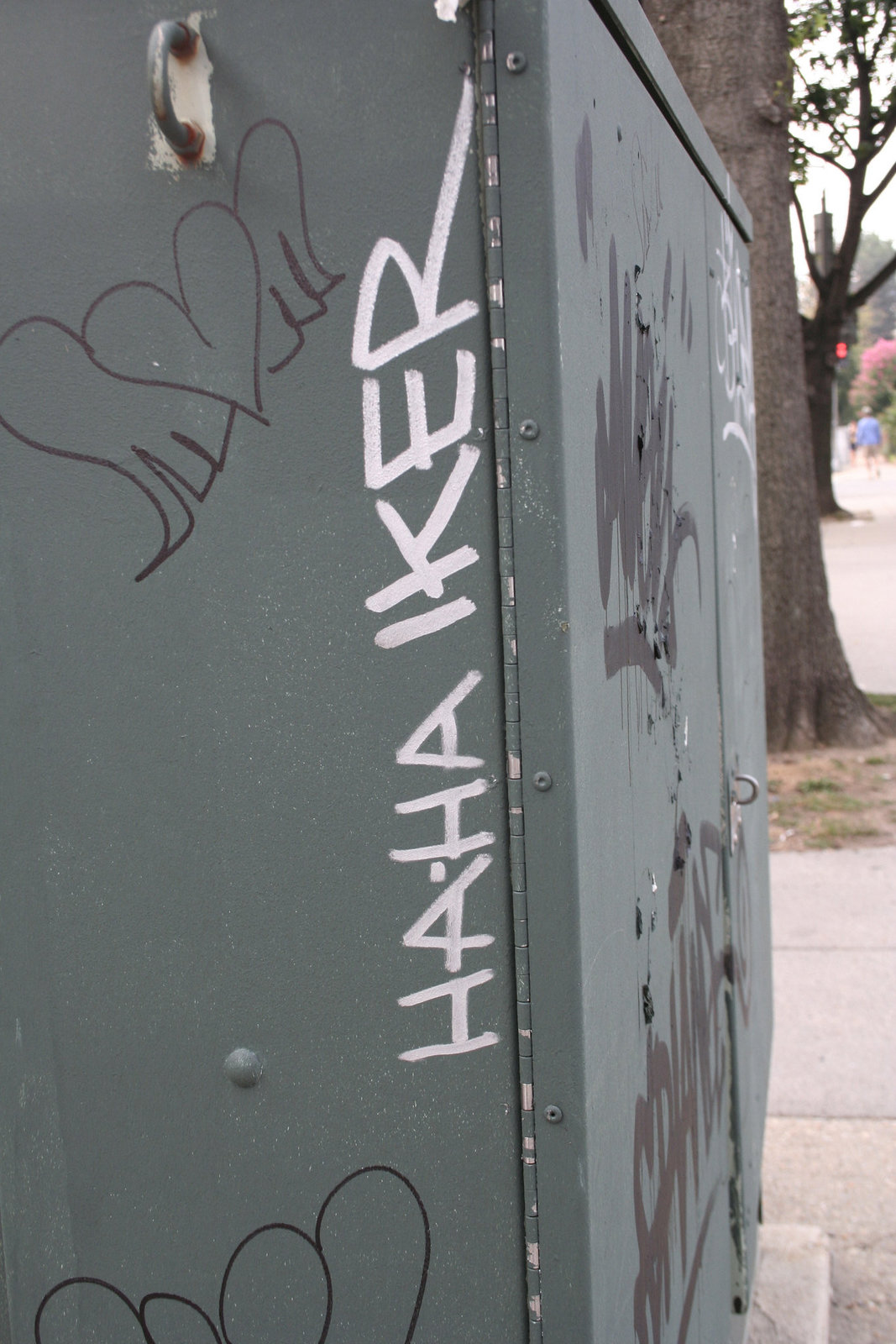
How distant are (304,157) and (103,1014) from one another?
0.94 metres

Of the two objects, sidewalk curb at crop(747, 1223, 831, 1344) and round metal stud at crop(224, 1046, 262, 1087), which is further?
sidewalk curb at crop(747, 1223, 831, 1344)

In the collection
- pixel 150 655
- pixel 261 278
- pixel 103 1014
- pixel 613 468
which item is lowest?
pixel 103 1014

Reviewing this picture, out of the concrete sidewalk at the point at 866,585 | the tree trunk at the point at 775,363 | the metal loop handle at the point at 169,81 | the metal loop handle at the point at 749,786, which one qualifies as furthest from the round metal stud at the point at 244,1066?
the concrete sidewalk at the point at 866,585

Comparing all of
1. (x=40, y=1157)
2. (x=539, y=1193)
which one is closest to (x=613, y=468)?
(x=539, y=1193)

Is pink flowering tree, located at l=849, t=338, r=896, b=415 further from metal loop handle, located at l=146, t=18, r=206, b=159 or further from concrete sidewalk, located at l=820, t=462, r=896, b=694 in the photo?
metal loop handle, located at l=146, t=18, r=206, b=159

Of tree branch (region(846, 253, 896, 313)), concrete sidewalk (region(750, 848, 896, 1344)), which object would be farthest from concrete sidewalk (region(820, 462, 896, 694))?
concrete sidewalk (region(750, 848, 896, 1344))

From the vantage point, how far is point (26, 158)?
1363 millimetres

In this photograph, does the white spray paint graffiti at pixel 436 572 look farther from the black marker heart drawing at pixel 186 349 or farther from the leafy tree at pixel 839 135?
the leafy tree at pixel 839 135

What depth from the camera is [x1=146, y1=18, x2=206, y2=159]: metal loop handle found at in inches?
48.8

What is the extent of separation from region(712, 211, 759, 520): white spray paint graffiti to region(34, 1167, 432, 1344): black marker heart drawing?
5.40 ft

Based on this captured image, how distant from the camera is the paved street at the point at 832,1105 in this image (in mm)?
3082

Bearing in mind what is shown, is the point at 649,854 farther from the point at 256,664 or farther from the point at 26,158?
the point at 26,158

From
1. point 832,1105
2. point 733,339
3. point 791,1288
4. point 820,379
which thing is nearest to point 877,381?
point 820,379

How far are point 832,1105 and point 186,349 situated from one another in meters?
3.52
